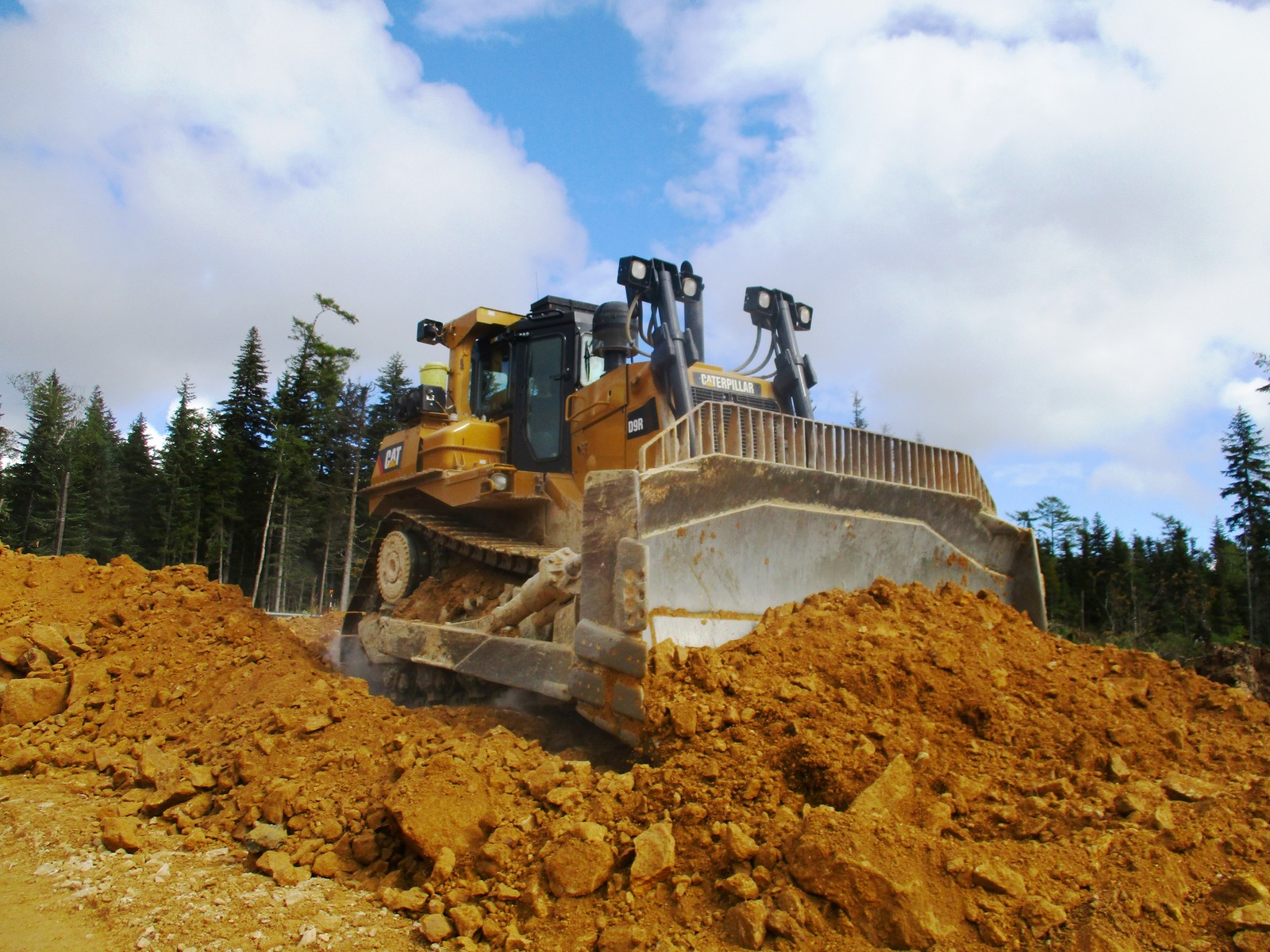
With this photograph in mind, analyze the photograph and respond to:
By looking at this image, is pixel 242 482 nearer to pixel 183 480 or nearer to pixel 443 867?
pixel 183 480

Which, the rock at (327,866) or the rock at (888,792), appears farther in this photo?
the rock at (327,866)

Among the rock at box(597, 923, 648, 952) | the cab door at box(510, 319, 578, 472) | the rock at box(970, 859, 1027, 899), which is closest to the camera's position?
the rock at box(970, 859, 1027, 899)

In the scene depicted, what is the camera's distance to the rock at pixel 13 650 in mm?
5605

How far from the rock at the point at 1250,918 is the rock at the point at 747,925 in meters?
1.19

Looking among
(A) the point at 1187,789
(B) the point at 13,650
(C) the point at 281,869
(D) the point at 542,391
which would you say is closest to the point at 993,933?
(A) the point at 1187,789

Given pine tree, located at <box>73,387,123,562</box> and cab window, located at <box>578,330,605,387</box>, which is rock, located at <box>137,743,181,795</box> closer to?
cab window, located at <box>578,330,605,387</box>

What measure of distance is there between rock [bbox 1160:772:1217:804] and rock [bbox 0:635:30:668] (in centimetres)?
633

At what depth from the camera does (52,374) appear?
3838 centimetres

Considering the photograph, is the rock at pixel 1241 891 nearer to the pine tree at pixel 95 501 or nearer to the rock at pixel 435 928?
the rock at pixel 435 928

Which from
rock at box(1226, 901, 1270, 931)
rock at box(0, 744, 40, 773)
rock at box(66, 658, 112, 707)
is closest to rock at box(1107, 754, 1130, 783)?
rock at box(1226, 901, 1270, 931)

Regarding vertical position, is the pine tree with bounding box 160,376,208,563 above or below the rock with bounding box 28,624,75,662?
above

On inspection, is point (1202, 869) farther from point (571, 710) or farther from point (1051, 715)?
point (571, 710)

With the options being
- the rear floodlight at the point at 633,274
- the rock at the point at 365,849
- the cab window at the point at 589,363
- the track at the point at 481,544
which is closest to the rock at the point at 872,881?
the rock at the point at 365,849

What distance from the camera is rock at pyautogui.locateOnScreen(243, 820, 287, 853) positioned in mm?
3514
